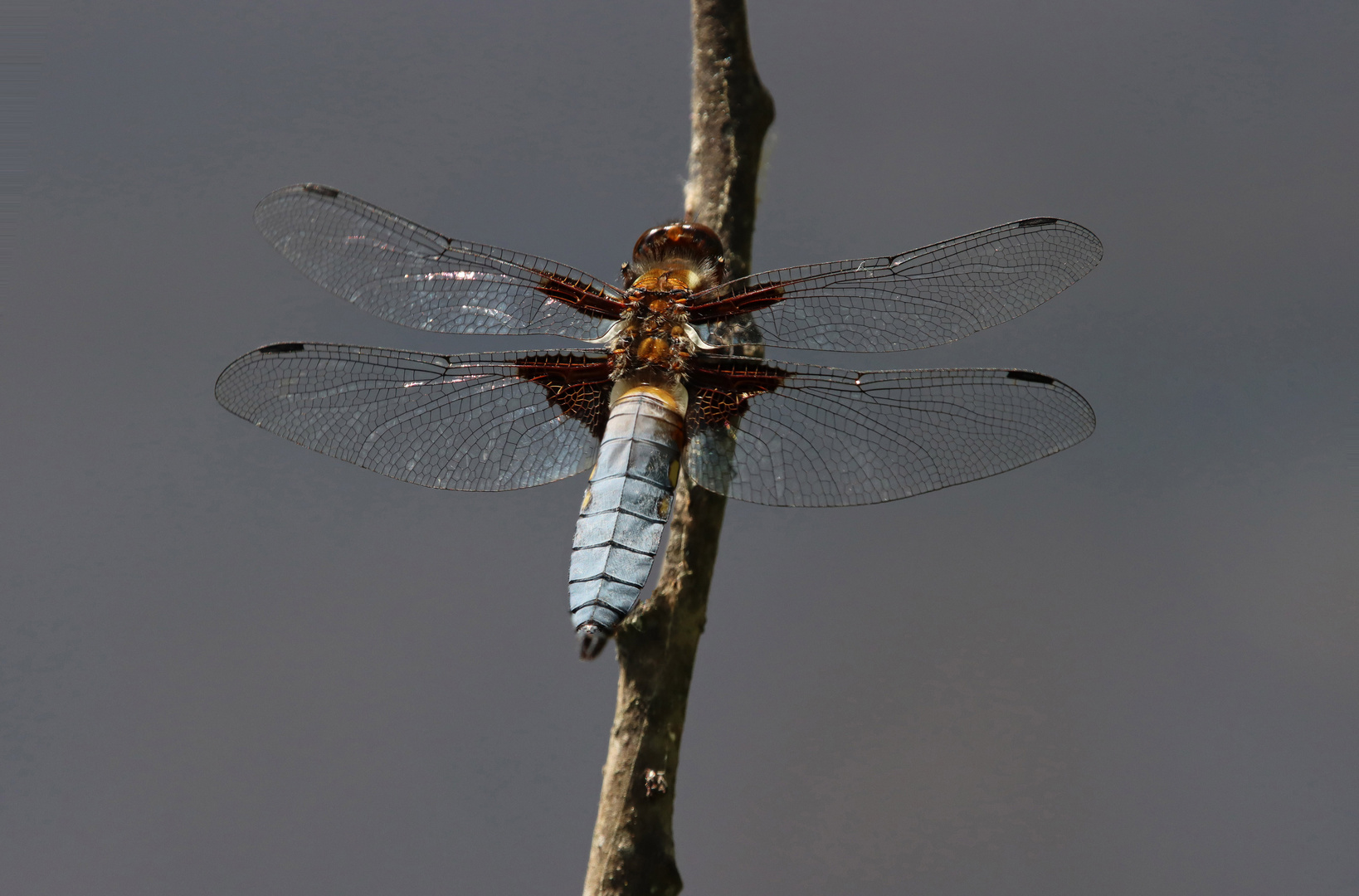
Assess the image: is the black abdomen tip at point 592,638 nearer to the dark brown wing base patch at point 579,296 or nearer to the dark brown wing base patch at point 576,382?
the dark brown wing base patch at point 576,382

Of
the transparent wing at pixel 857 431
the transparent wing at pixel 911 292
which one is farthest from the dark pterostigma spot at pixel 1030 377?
the transparent wing at pixel 911 292

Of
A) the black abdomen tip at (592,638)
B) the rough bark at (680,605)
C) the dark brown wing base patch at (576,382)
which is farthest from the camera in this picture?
the dark brown wing base patch at (576,382)

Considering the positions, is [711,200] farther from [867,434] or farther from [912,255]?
[867,434]

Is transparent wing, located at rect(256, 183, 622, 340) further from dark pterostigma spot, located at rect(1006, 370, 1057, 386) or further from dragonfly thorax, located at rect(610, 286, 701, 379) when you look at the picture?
dark pterostigma spot, located at rect(1006, 370, 1057, 386)

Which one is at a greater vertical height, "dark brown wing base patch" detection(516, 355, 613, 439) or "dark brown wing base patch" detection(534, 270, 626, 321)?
"dark brown wing base patch" detection(534, 270, 626, 321)

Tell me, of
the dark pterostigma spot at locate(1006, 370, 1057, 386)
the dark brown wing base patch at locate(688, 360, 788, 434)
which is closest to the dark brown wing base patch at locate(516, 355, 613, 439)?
A: the dark brown wing base patch at locate(688, 360, 788, 434)

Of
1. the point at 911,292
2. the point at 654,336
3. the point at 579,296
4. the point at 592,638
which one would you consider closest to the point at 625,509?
the point at 592,638

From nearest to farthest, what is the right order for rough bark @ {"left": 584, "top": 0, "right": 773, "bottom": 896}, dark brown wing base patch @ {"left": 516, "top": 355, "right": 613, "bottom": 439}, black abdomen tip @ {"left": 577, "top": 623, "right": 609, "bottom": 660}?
black abdomen tip @ {"left": 577, "top": 623, "right": 609, "bottom": 660}
rough bark @ {"left": 584, "top": 0, "right": 773, "bottom": 896}
dark brown wing base patch @ {"left": 516, "top": 355, "right": 613, "bottom": 439}

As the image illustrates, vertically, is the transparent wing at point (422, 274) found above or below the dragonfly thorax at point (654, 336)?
above
